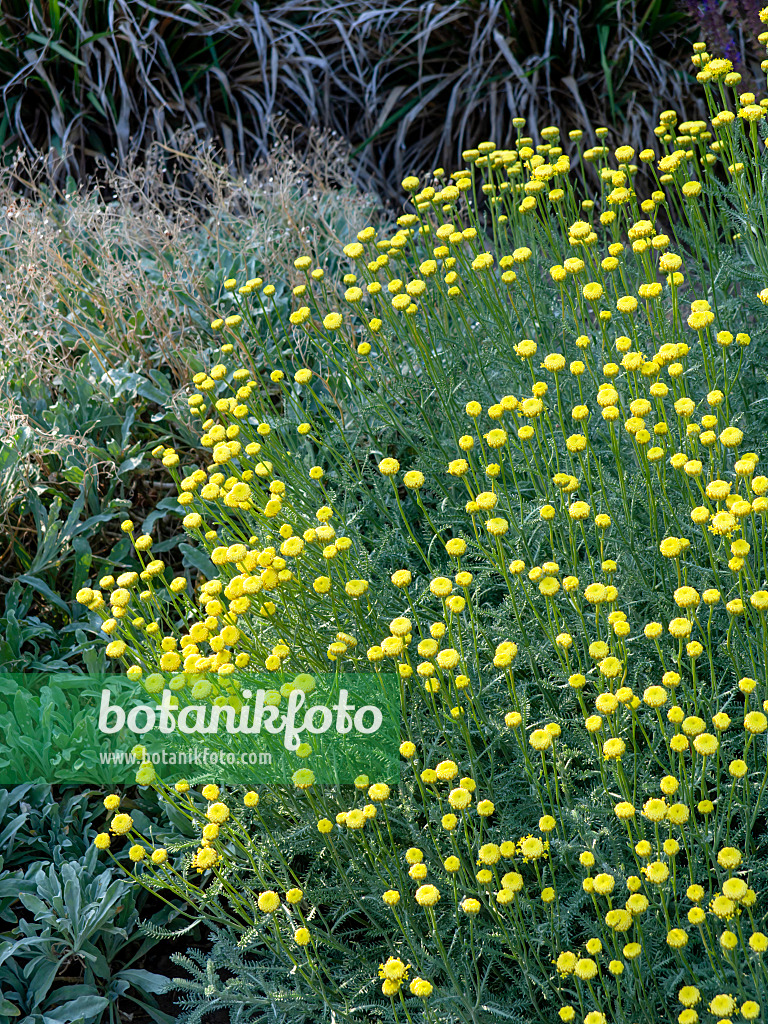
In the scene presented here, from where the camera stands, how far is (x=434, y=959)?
1890 mm

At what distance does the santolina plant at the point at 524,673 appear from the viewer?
1.74 m

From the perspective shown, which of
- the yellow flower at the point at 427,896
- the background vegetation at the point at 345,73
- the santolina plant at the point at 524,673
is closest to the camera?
the yellow flower at the point at 427,896

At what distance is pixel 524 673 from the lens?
241 centimetres

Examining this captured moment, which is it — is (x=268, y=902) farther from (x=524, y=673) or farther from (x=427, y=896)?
(x=524, y=673)

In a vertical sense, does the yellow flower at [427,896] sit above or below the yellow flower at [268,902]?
above

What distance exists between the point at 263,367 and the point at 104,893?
2.21 metres

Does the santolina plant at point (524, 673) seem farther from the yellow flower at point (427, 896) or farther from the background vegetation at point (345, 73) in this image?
the background vegetation at point (345, 73)

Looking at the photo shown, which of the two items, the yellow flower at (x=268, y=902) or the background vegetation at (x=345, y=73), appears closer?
the yellow flower at (x=268, y=902)

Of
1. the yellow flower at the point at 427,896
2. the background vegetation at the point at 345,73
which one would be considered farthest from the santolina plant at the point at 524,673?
the background vegetation at the point at 345,73

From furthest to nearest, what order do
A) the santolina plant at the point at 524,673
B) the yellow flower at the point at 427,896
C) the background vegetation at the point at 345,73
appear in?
the background vegetation at the point at 345,73
the santolina plant at the point at 524,673
the yellow flower at the point at 427,896

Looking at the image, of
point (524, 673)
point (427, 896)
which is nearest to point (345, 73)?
point (524, 673)

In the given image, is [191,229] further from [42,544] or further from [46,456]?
[42,544]

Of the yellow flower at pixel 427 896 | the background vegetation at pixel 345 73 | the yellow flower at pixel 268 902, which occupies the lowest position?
the yellow flower at pixel 268 902

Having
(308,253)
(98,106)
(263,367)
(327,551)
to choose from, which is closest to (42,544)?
(263,367)
